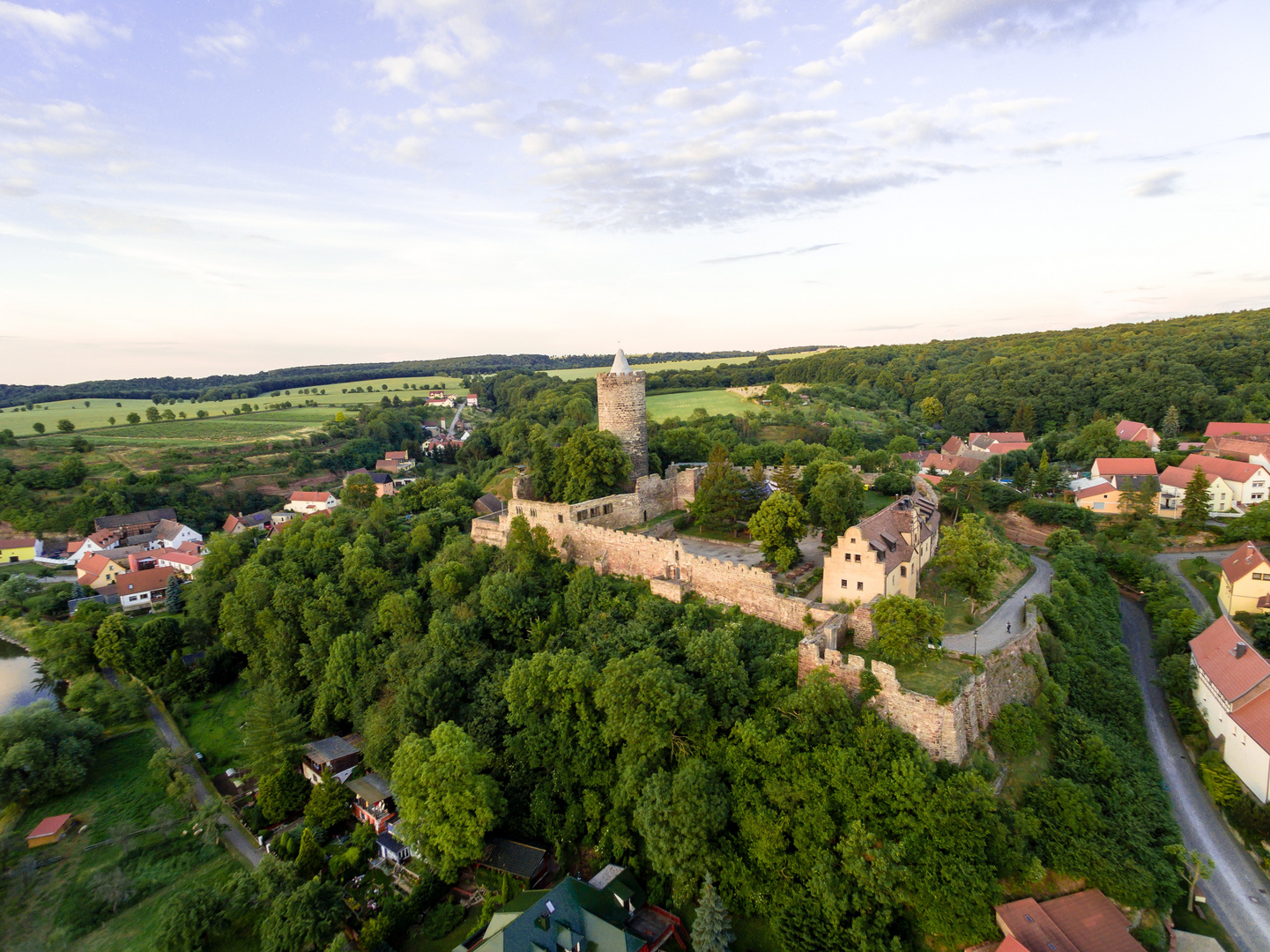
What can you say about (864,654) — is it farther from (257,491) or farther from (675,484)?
(257,491)

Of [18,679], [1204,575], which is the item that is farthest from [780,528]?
[18,679]

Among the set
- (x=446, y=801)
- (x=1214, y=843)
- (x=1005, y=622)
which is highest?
(x=1005, y=622)

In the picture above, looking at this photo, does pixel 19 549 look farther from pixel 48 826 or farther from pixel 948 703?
pixel 948 703

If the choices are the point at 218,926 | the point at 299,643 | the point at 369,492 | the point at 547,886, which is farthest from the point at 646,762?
the point at 369,492

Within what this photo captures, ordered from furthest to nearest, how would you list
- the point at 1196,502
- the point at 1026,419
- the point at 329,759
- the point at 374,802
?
the point at 1026,419 → the point at 1196,502 → the point at 329,759 → the point at 374,802

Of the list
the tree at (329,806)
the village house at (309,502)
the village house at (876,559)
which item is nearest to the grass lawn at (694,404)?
the village house at (876,559)

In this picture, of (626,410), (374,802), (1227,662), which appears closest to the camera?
(374,802)

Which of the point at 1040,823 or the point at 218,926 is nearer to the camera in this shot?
the point at 1040,823
